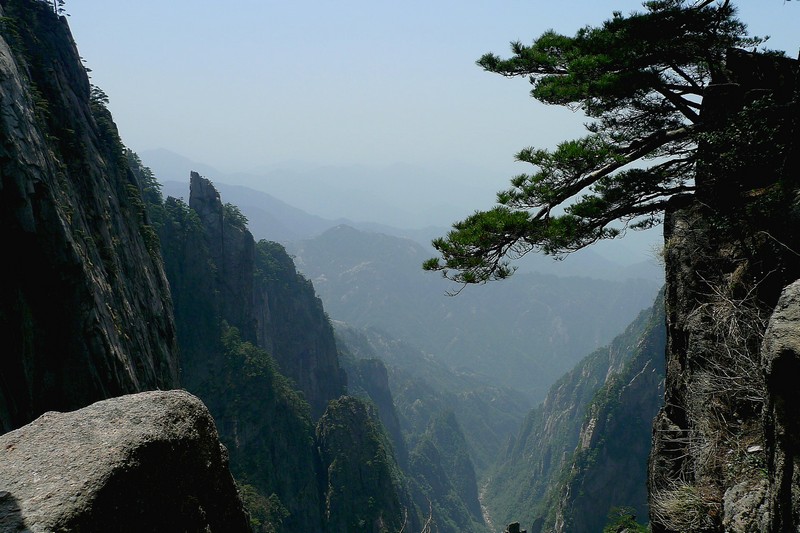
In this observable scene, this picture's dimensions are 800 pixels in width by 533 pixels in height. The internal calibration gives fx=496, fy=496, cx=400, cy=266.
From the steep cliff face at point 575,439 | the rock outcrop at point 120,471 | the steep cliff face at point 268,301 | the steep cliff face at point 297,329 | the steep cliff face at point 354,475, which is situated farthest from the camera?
the steep cliff face at point 297,329

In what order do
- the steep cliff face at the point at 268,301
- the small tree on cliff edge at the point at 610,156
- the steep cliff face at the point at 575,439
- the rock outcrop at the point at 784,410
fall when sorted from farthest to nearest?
the steep cliff face at the point at 575,439
the steep cliff face at the point at 268,301
the small tree on cliff edge at the point at 610,156
the rock outcrop at the point at 784,410

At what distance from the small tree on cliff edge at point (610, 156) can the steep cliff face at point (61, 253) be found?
512 inches

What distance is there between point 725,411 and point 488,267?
4.15m

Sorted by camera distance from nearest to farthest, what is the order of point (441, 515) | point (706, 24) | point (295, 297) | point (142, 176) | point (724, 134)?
point (724, 134) → point (706, 24) → point (142, 176) → point (295, 297) → point (441, 515)

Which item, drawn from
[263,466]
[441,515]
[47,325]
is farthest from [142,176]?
[441,515]

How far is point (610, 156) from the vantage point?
823cm

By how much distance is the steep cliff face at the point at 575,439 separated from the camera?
279 feet

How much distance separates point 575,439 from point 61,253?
159m

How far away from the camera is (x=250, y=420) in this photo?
2228 inches

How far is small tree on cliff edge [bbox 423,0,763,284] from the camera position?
28.2 feet

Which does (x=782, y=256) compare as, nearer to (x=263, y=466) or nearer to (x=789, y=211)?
(x=789, y=211)

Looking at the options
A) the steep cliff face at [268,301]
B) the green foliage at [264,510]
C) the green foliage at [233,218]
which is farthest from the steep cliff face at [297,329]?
the green foliage at [264,510]

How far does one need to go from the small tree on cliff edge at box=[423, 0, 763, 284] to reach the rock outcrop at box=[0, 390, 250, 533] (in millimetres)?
5185

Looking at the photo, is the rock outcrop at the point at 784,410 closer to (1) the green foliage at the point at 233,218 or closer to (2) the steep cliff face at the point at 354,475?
(2) the steep cliff face at the point at 354,475
